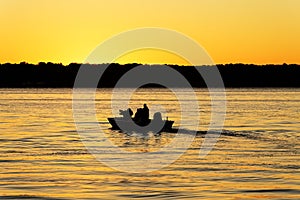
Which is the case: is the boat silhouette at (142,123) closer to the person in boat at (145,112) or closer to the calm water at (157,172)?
the person in boat at (145,112)

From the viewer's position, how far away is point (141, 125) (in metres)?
54.4

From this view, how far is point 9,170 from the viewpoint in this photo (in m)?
31.7

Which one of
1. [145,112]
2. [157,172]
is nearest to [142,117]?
[145,112]

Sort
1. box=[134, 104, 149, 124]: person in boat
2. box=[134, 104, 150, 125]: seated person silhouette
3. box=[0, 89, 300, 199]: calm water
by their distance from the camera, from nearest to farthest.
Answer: box=[0, 89, 300, 199]: calm water
box=[134, 104, 149, 124]: person in boat
box=[134, 104, 150, 125]: seated person silhouette

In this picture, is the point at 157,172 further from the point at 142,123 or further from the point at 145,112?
the point at 142,123

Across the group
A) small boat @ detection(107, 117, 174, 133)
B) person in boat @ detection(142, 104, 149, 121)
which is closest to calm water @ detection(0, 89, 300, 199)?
small boat @ detection(107, 117, 174, 133)

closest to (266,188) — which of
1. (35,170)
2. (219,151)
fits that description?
(35,170)

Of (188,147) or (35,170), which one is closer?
(35,170)

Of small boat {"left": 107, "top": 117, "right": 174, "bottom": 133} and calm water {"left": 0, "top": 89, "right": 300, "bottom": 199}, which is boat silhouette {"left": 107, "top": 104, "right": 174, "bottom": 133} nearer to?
small boat {"left": 107, "top": 117, "right": 174, "bottom": 133}

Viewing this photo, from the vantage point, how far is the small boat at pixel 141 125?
173 feet

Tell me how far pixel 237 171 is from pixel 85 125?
105 ft

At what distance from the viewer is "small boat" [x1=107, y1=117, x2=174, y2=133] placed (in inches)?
→ 2077

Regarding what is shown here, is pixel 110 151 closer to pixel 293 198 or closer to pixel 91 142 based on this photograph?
pixel 91 142

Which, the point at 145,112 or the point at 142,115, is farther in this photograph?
the point at 142,115
